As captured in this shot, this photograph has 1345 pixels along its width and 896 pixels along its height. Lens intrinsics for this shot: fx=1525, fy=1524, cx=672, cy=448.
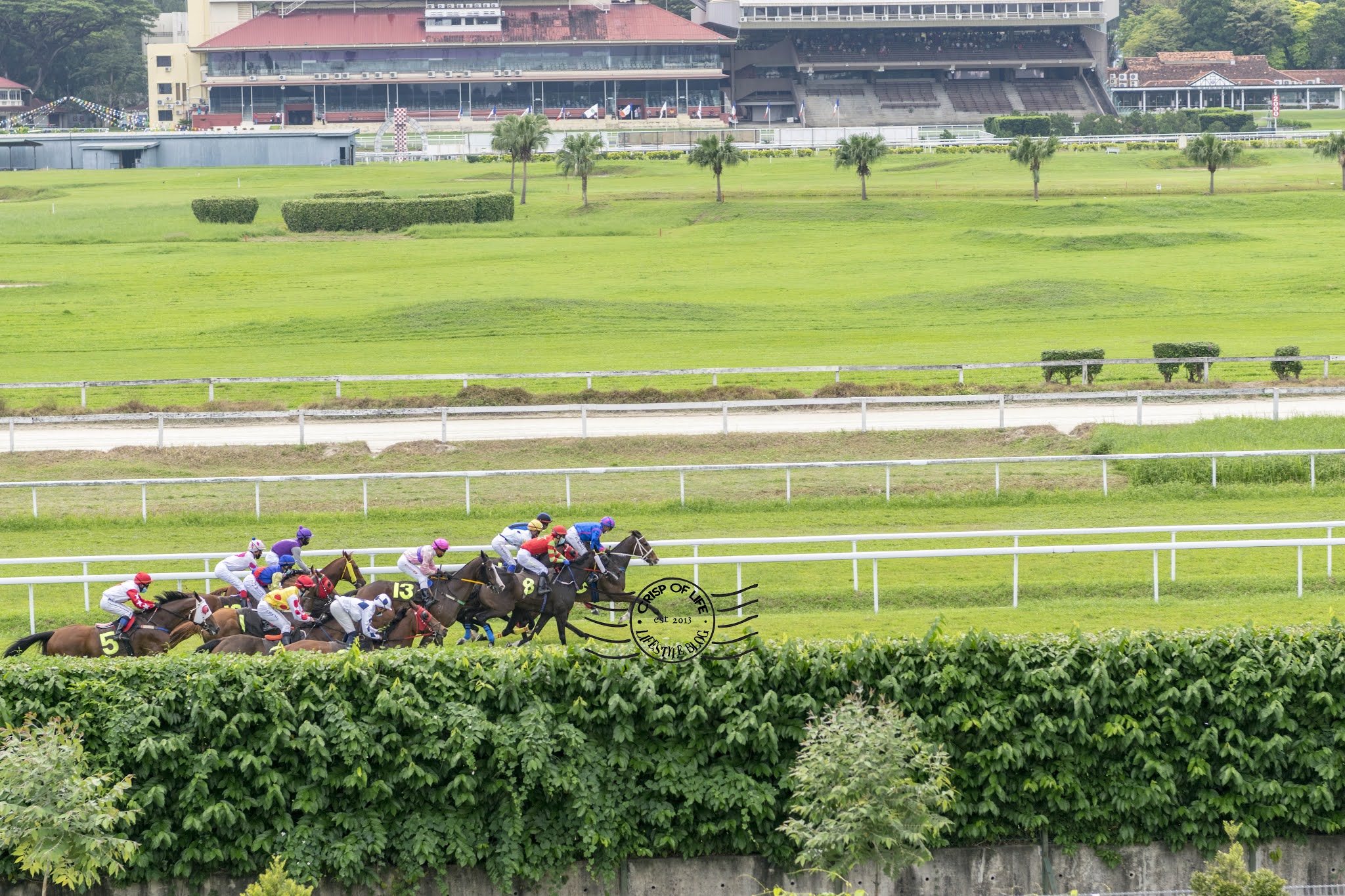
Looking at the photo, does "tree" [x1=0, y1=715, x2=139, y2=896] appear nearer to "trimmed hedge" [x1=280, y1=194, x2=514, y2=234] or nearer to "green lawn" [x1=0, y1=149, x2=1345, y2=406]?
"green lawn" [x1=0, y1=149, x2=1345, y2=406]

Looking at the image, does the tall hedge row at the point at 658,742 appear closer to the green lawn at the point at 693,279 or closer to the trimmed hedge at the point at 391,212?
the green lawn at the point at 693,279

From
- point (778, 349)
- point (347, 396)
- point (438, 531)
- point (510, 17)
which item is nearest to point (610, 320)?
point (778, 349)

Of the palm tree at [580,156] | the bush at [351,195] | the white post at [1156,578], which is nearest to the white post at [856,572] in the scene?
the white post at [1156,578]

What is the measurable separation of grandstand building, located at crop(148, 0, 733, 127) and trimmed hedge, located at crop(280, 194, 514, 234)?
47.4 meters

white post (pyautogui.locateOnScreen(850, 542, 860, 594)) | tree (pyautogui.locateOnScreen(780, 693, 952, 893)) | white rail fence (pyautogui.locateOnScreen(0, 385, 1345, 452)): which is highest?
white rail fence (pyautogui.locateOnScreen(0, 385, 1345, 452))

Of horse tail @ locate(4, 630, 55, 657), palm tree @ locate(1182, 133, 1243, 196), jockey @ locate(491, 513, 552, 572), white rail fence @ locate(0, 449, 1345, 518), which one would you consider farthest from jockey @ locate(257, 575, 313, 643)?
palm tree @ locate(1182, 133, 1243, 196)

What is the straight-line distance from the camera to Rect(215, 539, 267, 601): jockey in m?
13.0

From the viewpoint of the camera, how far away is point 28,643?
11.8 m

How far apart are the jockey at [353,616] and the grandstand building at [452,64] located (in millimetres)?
90490

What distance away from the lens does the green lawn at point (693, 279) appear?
3197 centimetres

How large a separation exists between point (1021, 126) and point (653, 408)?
220ft

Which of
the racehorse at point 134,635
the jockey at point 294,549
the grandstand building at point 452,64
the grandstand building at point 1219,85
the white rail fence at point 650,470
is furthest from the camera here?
the grandstand building at point 1219,85

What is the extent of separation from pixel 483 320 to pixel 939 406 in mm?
14552

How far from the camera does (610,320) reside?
3550 cm
